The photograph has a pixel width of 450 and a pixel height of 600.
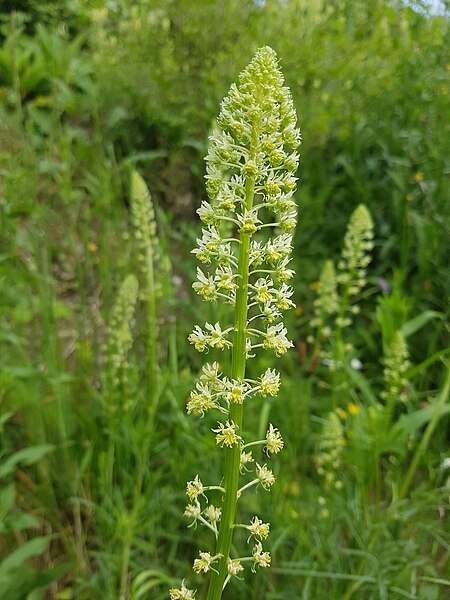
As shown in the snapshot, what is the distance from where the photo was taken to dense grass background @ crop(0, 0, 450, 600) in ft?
8.57

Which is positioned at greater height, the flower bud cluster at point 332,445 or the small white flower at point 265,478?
the small white flower at point 265,478

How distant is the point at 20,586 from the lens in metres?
2.47

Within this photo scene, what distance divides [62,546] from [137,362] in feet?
3.68

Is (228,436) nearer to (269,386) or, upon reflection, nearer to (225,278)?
(269,386)

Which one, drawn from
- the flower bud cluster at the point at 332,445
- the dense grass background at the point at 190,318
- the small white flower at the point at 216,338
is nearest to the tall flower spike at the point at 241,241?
the small white flower at the point at 216,338

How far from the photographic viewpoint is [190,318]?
431cm

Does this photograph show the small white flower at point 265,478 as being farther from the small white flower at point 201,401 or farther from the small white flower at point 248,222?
the small white flower at point 248,222

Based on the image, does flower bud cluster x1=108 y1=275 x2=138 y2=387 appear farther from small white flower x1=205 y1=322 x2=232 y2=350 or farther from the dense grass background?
small white flower x1=205 y1=322 x2=232 y2=350

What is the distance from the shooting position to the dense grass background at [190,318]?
2.61 m

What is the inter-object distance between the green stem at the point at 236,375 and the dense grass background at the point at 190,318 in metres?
1.11

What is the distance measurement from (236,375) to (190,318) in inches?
A: 117

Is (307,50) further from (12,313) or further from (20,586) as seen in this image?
(20,586)

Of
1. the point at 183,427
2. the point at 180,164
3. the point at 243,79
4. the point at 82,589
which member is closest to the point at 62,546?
the point at 82,589

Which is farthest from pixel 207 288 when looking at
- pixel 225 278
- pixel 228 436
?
pixel 228 436
